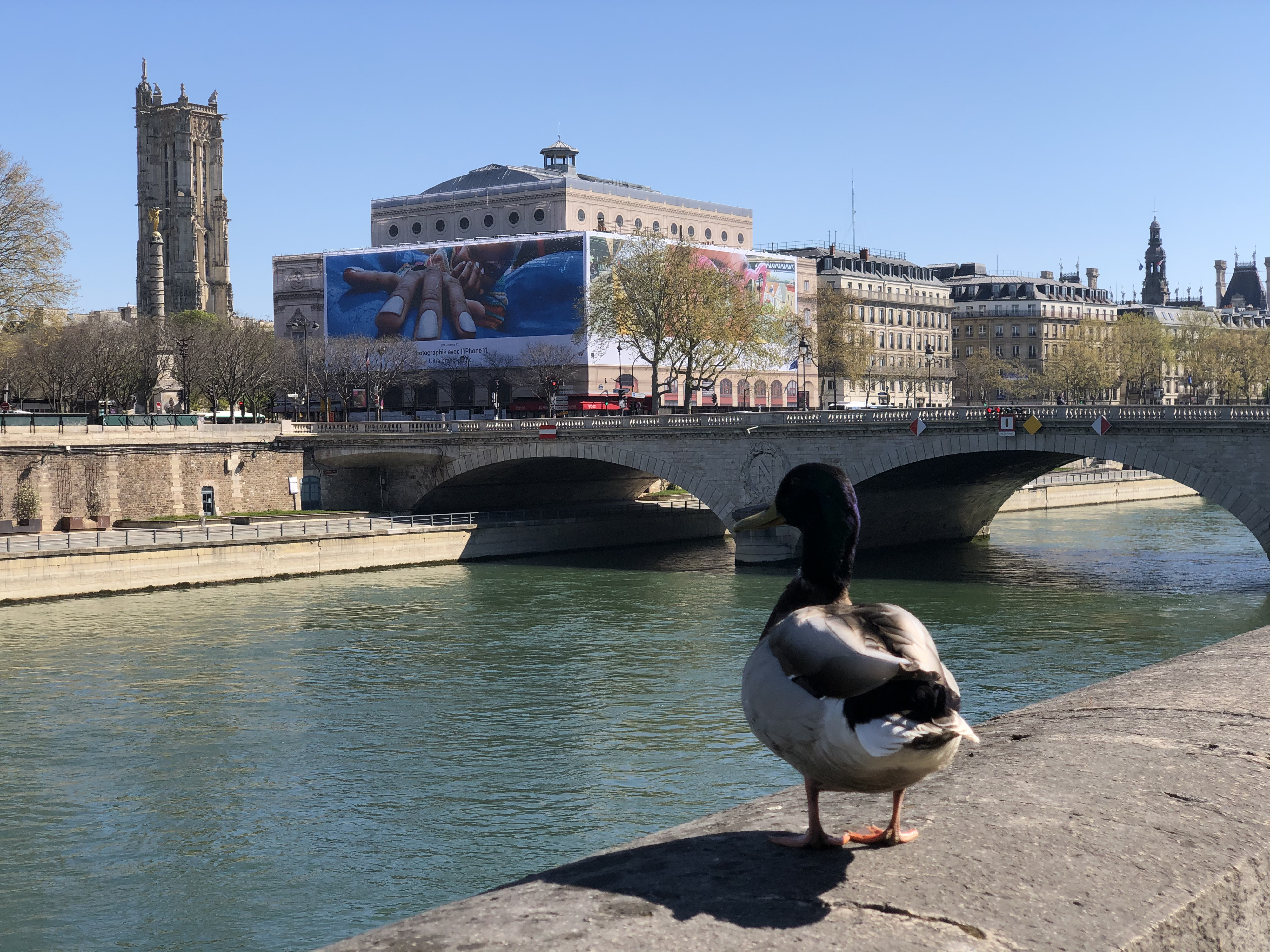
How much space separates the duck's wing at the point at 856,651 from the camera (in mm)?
6105

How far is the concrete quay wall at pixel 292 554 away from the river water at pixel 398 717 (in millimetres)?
996

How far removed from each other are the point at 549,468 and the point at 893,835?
6510 cm

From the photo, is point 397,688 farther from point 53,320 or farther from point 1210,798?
point 53,320

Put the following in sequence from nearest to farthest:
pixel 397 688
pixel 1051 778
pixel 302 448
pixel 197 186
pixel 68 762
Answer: pixel 1051 778 → pixel 68 762 → pixel 397 688 → pixel 302 448 → pixel 197 186

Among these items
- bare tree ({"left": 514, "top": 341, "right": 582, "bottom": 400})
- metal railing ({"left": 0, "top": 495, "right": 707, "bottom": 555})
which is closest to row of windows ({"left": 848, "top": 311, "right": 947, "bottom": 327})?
bare tree ({"left": 514, "top": 341, "right": 582, "bottom": 400})

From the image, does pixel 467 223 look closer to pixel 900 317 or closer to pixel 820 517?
pixel 900 317

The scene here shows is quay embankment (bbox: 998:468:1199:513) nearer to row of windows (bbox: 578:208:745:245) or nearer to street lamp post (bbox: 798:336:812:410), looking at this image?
street lamp post (bbox: 798:336:812:410)

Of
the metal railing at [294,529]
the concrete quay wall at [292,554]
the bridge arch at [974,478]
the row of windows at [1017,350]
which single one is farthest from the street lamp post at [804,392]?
the concrete quay wall at [292,554]

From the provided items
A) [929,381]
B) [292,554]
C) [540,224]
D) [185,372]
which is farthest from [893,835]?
[540,224]

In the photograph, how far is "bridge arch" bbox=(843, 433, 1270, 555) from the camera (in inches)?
1940

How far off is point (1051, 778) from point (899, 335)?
13398cm

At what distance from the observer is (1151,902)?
233 inches

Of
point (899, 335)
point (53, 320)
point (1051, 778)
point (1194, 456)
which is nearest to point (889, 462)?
point (1194, 456)

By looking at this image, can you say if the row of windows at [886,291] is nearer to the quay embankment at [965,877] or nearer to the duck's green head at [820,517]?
the quay embankment at [965,877]
